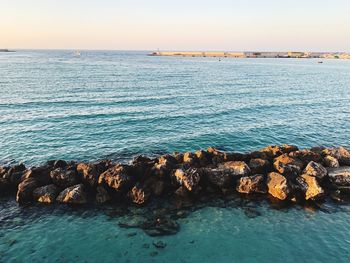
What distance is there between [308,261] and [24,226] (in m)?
19.1

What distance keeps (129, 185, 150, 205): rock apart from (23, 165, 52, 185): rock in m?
7.71

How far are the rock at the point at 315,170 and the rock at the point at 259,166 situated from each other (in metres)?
3.37

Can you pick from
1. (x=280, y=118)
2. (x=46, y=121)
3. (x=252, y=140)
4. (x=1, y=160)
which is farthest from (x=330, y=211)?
(x=46, y=121)

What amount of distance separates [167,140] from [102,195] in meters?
15.7

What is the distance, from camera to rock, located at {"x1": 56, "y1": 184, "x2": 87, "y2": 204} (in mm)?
23594

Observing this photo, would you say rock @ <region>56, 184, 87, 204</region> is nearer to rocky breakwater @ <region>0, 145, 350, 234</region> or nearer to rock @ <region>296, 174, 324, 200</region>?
rocky breakwater @ <region>0, 145, 350, 234</region>

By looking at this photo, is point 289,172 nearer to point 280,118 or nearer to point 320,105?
point 280,118

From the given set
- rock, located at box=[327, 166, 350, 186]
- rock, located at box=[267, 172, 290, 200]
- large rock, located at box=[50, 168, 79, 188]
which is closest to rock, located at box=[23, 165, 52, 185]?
large rock, located at box=[50, 168, 79, 188]

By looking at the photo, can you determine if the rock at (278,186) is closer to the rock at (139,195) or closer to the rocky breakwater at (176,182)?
the rocky breakwater at (176,182)

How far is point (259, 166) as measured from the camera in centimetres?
2781

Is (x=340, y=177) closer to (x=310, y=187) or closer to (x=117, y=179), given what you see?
(x=310, y=187)

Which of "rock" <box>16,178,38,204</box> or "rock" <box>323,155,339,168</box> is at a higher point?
"rock" <box>323,155,339,168</box>

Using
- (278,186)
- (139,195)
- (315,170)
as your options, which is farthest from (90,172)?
(315,170)

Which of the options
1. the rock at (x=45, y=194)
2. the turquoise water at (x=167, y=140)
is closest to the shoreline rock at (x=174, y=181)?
the rock at (x=45, y=194)
